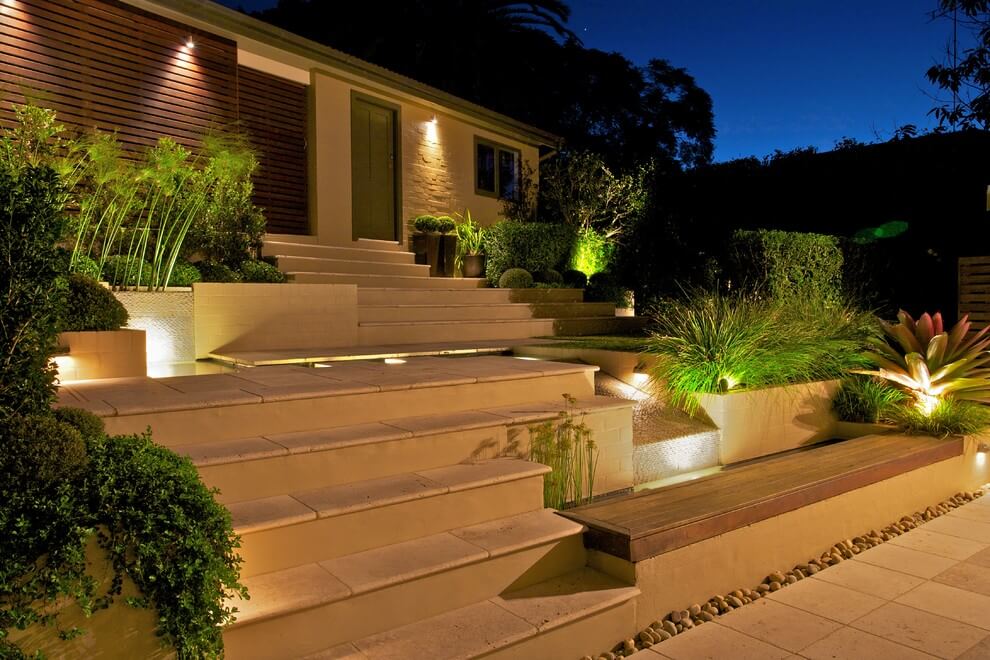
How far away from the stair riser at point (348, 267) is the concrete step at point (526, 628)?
6.02 m

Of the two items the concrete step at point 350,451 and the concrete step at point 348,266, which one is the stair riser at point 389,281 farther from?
the concrete step at point 350,451

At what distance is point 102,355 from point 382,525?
102 inches

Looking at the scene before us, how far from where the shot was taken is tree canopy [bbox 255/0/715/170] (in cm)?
1697

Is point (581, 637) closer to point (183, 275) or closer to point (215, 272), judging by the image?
point (183, 275)

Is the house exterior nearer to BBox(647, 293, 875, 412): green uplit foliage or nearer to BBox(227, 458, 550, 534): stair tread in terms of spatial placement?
BBox(647, 293, 875, 412): green uplit foliage

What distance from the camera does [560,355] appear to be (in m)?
5.96

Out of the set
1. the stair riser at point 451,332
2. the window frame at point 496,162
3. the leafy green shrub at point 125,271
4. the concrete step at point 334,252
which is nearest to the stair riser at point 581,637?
the stair riser at point 451,332

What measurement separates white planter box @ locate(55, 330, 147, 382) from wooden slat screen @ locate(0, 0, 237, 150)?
3.14 m

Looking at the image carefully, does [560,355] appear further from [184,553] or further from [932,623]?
[184,553]

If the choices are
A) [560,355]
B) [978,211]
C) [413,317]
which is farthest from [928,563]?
[978,211]

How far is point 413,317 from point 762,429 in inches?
147

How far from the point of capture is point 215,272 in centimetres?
Result: 630

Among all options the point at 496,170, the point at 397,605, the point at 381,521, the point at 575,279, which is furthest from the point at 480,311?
the point at 397,605

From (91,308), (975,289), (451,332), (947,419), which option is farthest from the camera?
(975,289)
